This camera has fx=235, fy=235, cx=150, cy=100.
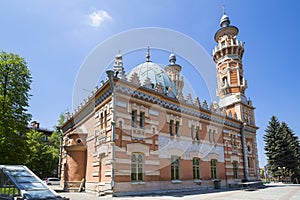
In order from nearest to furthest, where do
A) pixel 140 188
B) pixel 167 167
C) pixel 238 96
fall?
pixel 140 188 → pixel 167 167 → pixel 238 96

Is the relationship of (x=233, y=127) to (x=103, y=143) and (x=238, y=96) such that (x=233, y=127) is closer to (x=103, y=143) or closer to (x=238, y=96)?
(x=238, y=96)

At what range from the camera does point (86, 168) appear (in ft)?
70.7

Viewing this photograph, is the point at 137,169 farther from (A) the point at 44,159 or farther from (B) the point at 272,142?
(B) the point at 272,142

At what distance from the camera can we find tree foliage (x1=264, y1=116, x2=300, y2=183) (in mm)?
41719

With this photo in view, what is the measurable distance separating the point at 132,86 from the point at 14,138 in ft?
38.8

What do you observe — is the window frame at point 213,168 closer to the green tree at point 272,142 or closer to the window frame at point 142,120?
the window frame at point 142,120

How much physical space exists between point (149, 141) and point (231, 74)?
2059 cm

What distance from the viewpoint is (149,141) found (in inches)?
757

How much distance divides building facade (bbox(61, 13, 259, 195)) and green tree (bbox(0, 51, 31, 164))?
4227 mm

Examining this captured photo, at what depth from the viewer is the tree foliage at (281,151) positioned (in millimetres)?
41719

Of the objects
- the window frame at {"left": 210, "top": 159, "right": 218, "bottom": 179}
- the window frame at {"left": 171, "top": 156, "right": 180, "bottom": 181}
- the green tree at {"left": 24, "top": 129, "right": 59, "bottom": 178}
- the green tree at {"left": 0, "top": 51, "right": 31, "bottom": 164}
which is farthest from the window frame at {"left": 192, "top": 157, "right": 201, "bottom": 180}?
the green tree at {"left": 24, "top": 129, "right": 59, "bottom": 178}

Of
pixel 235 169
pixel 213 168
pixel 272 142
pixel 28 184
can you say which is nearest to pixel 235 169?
pixel 235 169

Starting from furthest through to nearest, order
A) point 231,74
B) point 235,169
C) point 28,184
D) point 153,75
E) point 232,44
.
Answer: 1. point 232,44
2. point 231,74
3. point 235,169
4. point 153,75
5. point 28,184

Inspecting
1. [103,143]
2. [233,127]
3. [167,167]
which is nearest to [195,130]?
[167,167]
